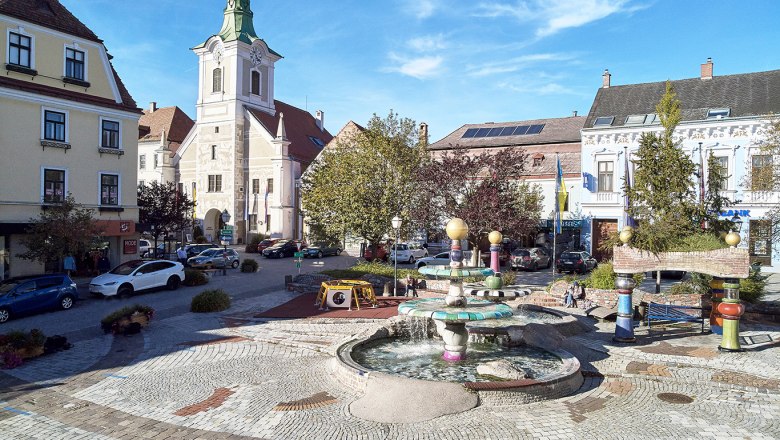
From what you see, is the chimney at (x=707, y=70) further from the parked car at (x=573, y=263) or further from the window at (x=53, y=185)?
the window at (x=53, y=185)

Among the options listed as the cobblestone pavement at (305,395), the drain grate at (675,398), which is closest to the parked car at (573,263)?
the cobblestone pavement at (305,395)

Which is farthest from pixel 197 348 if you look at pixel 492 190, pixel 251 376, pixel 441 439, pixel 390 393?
pixel 492 190

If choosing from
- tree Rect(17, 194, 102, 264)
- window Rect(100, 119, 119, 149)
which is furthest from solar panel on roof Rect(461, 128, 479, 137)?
tree Rect(17, 194, 102, 264)

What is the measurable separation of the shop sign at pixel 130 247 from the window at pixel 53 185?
4387mm

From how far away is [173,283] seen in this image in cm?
2420

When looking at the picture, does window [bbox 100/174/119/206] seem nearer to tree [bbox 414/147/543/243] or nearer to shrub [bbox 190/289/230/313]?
shrub [bbox 190/289/230/313]

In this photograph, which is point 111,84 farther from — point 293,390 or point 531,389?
point 531,389

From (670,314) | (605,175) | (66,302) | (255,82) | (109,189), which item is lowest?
(66,302)

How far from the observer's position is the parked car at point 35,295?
1727cm

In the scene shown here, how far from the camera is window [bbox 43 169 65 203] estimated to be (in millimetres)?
26341

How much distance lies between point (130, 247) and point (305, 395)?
79.5ft

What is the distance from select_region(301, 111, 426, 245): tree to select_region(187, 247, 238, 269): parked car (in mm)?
5835

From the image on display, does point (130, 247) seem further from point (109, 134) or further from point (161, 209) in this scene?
point (161, 209)

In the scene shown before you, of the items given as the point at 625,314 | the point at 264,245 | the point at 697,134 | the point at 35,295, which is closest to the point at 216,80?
the point at 264,245
